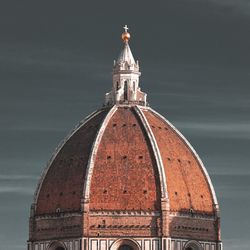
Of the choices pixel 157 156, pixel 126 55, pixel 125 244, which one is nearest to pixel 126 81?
pixel 126 55

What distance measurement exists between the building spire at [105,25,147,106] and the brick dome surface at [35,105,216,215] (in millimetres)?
1204

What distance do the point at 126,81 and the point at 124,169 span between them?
9034mm

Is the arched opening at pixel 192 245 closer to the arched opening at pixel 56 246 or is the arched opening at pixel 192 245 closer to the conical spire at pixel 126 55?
the arched opening at pixel 56 246

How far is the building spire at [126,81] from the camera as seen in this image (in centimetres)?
12762

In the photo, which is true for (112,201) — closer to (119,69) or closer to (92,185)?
(92,185)

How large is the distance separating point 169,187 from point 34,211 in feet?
34.2

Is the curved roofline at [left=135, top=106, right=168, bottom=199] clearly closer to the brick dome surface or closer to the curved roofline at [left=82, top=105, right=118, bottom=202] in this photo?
the brick dome surface

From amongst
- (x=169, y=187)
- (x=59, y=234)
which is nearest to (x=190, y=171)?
(x=169, y=187)

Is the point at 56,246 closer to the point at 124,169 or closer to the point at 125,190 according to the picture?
the point at 125,190

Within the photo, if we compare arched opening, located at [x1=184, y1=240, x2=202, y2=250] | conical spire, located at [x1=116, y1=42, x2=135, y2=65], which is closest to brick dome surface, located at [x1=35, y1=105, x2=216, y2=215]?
arched opening, located at [x1=184, y1=240, x2=202, y2=250]

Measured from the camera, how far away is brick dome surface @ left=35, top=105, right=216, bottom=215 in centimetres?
12200

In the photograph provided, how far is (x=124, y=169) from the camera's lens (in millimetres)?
122375

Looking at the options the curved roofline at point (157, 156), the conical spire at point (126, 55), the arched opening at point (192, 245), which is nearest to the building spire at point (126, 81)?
the conical spire at point (126, 55)

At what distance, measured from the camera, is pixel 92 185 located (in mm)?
122312
